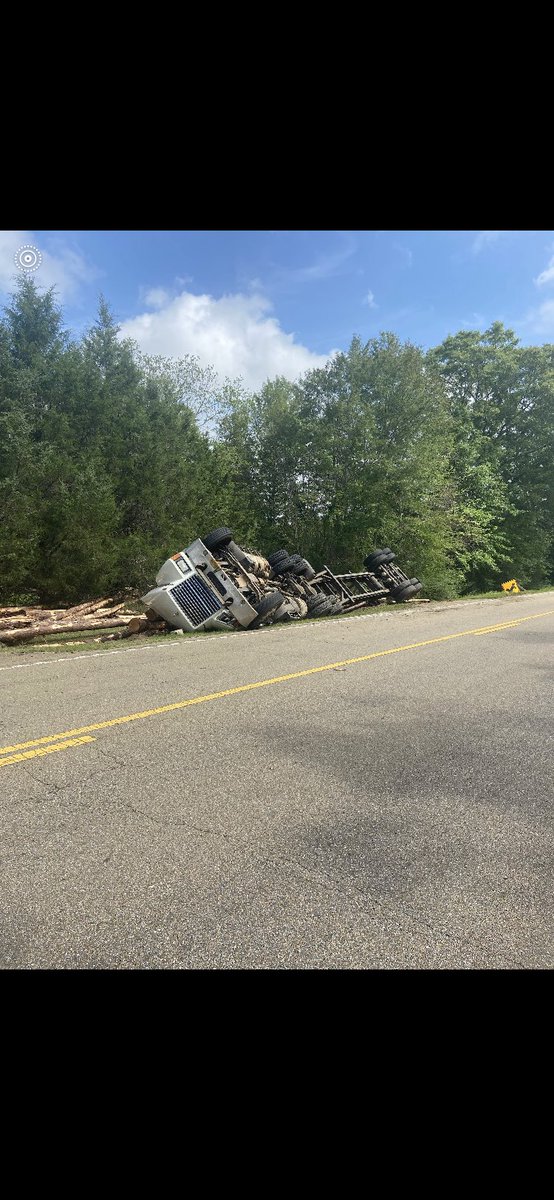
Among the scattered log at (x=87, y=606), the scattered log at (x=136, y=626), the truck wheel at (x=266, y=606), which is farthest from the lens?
the scattered log at (x=87, y=606)

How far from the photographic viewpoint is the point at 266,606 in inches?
565

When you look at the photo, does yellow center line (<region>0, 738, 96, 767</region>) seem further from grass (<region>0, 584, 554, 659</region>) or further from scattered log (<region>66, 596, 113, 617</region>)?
scattered log (<region>66, 596, 113, 617</region>)

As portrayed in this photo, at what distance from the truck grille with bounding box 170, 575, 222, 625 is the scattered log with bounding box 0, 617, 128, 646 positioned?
3079 millimetres

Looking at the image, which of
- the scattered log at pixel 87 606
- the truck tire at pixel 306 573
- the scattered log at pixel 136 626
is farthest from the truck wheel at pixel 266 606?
the scattered log at pixel 87 606

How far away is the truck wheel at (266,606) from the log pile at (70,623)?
2.24 metres

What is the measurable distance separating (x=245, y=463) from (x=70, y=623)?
59.7 ft

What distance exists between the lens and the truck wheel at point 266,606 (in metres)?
14.2

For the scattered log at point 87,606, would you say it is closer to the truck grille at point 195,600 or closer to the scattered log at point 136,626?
the scattered log at point 136,626

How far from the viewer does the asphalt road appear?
7.65ft

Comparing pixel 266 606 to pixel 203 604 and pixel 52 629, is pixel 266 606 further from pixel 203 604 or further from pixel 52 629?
pixel 52 629
